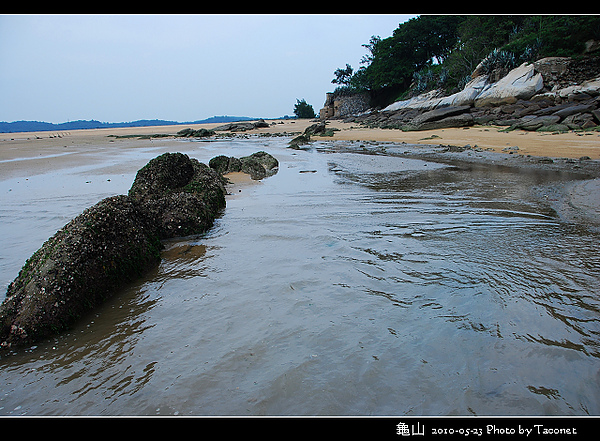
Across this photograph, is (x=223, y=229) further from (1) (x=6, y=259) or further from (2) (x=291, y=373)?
(2) (x=291, y=373)

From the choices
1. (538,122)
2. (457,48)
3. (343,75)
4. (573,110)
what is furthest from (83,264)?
(343,75)

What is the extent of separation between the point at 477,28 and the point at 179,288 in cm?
3889

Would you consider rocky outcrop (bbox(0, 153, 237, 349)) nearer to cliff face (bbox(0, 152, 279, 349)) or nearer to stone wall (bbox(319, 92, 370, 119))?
cliff face (bbox(0, 152, 279, 349))

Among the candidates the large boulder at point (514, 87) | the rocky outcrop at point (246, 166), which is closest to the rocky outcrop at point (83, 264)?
the rocky outcrop at point (246, 166)

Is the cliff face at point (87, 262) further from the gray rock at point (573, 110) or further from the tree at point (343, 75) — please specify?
the tree at point (343, 75)

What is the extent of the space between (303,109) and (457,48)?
37655mm

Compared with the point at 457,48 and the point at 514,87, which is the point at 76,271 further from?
the point at 457,48

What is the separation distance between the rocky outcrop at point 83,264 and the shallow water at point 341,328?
0.15 meters

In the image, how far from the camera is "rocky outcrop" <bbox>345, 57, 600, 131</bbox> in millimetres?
15070

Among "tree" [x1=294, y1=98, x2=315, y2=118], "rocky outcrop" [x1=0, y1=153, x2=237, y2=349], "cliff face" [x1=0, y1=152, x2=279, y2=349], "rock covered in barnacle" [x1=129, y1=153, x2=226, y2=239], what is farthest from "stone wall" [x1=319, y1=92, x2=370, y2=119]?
"rocky outcrop" [x1=0, y1=153, x2=237, y2=349]

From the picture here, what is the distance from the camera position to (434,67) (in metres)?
42.4

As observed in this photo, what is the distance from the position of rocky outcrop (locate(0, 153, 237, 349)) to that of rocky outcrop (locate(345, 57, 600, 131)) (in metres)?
15.8
